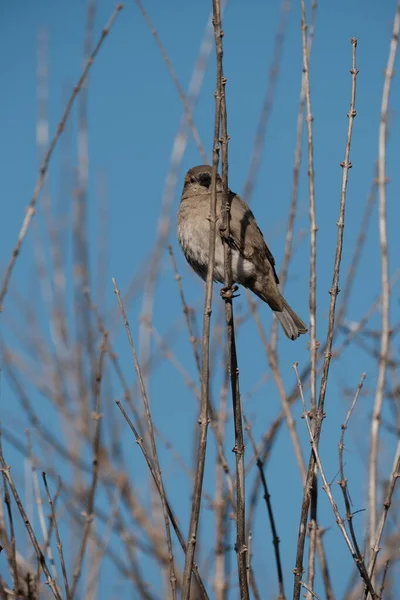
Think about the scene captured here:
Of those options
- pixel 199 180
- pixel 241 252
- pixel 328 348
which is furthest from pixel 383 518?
pixel 199 180

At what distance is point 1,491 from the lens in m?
2.67

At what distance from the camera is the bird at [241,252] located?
4.07 m

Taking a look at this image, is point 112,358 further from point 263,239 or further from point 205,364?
point 263,239

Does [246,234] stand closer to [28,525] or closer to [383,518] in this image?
[383,518]

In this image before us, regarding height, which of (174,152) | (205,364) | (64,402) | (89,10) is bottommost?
(205,364)

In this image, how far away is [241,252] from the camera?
4.08 m

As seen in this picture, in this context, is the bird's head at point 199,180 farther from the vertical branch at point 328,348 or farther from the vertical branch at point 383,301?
the vertical branch at point 328,348

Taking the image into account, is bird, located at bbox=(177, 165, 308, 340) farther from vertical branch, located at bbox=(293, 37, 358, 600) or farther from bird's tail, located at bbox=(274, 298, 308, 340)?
vertical branch, located at bbox=(293, 37, 358, 600)

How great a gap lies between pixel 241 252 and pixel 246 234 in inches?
4.3

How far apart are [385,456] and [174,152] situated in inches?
79.0

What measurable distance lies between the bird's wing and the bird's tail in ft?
0.99

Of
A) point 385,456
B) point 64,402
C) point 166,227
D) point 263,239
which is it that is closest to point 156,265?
point 166,227

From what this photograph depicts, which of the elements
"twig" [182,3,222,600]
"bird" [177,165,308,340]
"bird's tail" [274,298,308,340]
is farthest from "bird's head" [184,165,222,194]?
"twig" [182,3,222,600]

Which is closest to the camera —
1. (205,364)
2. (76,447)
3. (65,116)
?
(205,364)
